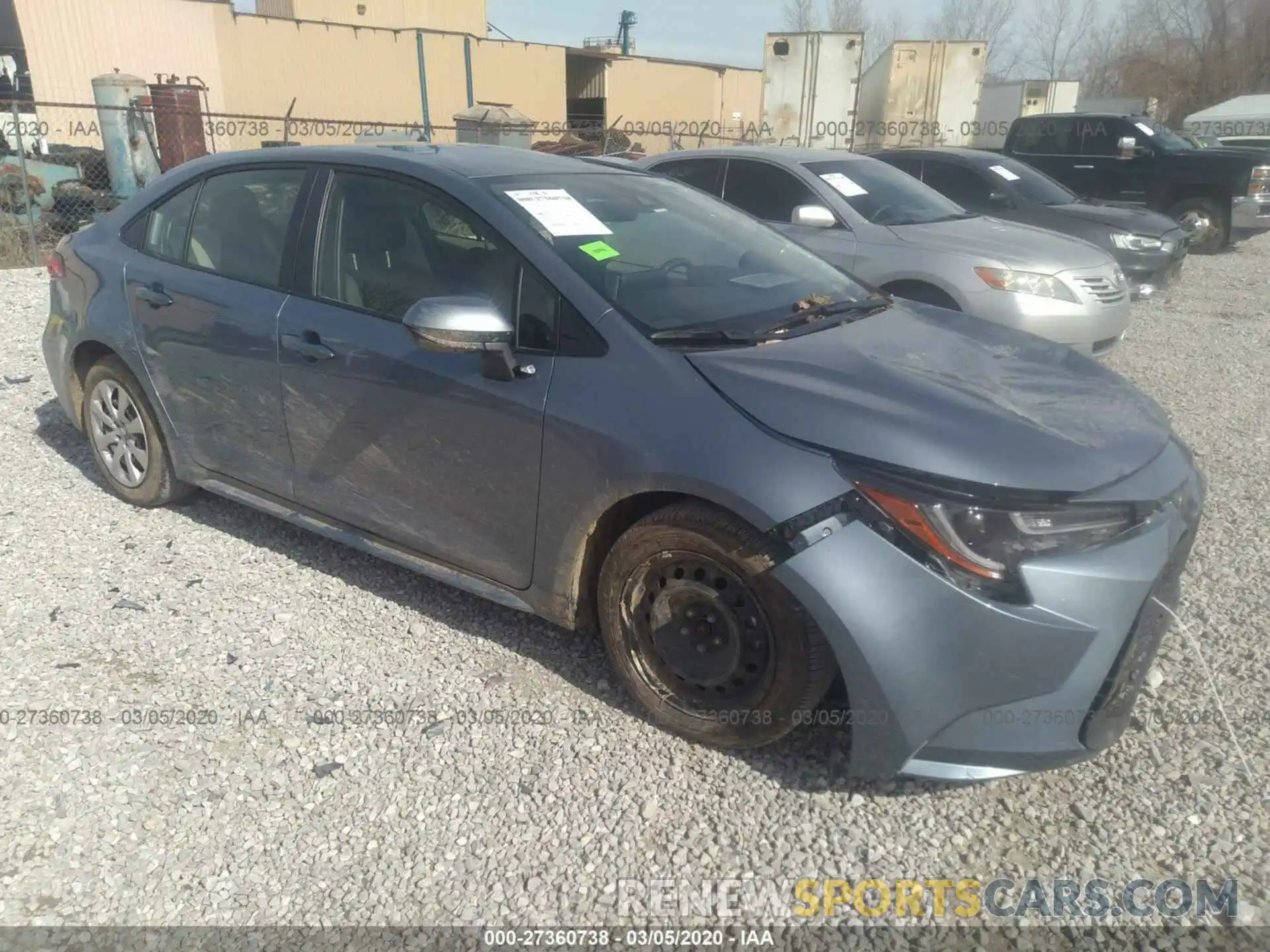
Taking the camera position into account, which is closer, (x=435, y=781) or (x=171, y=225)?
(x=435, y=781)

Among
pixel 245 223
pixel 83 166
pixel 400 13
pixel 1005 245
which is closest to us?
pixel 245 223

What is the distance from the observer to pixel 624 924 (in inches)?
84.8

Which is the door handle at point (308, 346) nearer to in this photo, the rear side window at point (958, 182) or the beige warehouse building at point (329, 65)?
the rear side window at point (958, 182)

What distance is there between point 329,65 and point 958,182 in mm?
22955

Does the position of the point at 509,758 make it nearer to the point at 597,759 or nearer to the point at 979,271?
the point at 597,759

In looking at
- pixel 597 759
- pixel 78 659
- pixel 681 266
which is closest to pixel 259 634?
pixel 78 659

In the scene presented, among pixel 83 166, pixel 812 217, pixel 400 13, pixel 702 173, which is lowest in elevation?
pixel 83 166

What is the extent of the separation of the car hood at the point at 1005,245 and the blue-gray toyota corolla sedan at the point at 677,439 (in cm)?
278

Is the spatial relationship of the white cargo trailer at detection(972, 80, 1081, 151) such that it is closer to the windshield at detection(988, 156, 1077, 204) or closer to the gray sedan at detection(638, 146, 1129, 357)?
the windshield at detection(988, 156, 1077, 204)

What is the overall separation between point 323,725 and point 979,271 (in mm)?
4902

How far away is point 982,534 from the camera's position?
7.24 ft

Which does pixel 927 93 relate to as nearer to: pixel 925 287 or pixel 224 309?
pixel 925 287

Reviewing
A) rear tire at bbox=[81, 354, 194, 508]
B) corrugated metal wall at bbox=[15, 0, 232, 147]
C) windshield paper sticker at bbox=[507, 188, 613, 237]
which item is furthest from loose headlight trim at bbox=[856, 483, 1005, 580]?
corrugated metal wall at bbox=[15, 0, 232, 147]

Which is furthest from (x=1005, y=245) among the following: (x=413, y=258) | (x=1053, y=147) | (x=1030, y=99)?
(x=1030, y=99)
